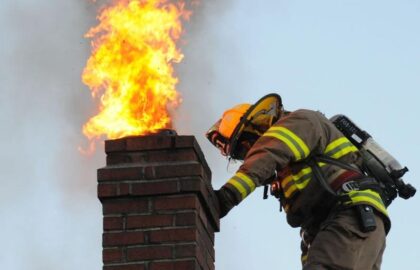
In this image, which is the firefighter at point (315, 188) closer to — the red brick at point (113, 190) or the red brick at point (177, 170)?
the red brick at point (177, 170)

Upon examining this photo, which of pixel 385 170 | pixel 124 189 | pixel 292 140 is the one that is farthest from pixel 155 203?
pixel 385 170

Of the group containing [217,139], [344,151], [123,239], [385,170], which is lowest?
[123,239]

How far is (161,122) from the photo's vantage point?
6.43m

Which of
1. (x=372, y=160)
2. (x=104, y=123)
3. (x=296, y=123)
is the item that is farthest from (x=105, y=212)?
(x=372, y=160)

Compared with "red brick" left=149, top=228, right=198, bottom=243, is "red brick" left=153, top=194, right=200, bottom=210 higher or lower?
higher

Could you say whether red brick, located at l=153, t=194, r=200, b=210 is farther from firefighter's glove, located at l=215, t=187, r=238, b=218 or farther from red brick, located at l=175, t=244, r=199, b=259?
firefighter's glove, located at l=215, t=187, r=238, b=218

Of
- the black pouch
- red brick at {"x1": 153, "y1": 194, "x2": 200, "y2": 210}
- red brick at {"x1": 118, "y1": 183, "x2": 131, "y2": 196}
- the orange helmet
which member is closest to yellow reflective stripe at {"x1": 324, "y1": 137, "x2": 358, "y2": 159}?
the black pouch

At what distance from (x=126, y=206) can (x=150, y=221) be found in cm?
17

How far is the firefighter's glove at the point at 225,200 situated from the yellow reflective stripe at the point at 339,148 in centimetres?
88

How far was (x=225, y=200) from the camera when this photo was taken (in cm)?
623

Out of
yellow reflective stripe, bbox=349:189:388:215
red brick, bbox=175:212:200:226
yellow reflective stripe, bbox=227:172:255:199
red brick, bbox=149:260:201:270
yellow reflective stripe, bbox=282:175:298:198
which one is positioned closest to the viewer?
red brick, bbox=149:260:201:270

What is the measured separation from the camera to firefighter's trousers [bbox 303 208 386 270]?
6.25m

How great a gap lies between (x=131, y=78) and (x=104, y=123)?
0.35 meters

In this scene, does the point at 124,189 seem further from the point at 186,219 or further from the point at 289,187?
the point at 289,187
